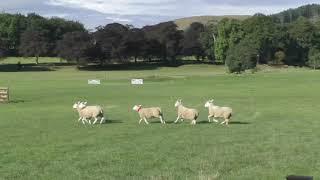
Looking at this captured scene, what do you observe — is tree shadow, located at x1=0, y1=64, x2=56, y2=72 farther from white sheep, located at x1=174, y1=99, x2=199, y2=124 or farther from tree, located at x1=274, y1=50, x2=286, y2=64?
white sheep, located at x1=174, y1=99, x2=199, y2=124

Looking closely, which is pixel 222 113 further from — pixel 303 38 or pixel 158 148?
pixel 303 38

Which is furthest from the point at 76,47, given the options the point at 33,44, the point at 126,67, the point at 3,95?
the point at 3,95

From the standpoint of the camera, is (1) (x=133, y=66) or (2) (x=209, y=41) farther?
(2) (x=209, y=41)

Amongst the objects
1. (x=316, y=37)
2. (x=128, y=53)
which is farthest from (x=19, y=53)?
(x=316, y=37)

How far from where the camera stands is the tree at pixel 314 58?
16504 centimetres

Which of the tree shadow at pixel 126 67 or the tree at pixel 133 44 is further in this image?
the tree at pixel 133 44

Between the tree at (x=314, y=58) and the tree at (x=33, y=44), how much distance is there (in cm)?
7251

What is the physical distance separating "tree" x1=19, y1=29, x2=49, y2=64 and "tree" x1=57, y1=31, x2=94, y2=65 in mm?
6876

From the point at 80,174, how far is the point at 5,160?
Answer: 3.41m

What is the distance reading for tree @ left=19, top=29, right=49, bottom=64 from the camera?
184875mm

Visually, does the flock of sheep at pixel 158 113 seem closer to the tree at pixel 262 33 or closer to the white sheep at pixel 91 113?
the white sheep at pixel 91 113

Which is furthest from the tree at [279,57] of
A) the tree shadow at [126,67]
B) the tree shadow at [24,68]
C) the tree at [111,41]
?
the tree shadow at [24,68]

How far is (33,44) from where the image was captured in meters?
185

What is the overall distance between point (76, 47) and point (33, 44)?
19.7 meters
